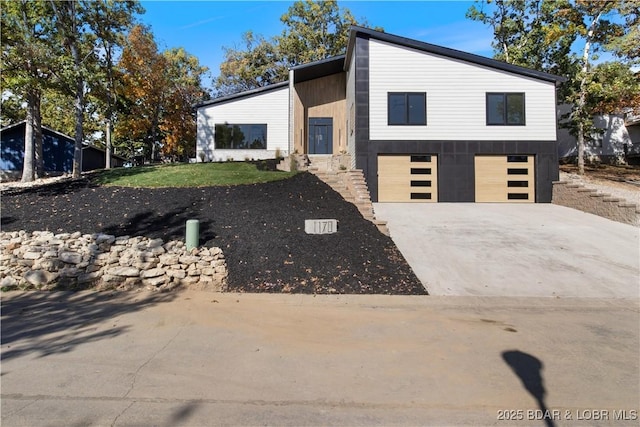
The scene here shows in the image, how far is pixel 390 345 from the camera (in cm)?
445

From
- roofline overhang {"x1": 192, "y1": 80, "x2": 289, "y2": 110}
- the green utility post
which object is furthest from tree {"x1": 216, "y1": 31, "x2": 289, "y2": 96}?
the green utility post

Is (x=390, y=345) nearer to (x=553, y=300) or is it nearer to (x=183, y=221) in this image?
(x=553, y=300)

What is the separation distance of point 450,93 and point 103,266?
587 inches

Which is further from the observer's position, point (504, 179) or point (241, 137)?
point (241, 137)

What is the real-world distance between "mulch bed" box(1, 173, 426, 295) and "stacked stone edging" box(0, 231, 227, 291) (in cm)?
59

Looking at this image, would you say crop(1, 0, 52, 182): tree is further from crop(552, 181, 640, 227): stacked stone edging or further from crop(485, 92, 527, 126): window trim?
crop(552, 181, 640, 227): stacked stone edging

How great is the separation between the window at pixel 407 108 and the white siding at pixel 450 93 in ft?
0.62

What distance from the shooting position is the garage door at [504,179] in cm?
1633

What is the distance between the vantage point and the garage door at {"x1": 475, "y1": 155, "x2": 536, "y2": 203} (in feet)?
53.6

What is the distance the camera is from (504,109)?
16500 mm

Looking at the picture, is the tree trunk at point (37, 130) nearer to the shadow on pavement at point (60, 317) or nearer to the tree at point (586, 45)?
the shadow on pavement at point (60, 317)

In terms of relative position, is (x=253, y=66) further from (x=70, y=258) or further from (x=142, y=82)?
(x=70, y=258)

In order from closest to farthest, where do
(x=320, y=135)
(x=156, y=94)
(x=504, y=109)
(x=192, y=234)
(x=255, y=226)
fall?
(x=192, y=234)
(x=255, y=226)
(x=504, y=109)
(x=320, y=135)
(x=156, y=94)

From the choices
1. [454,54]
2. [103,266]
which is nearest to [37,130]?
[103,266]
